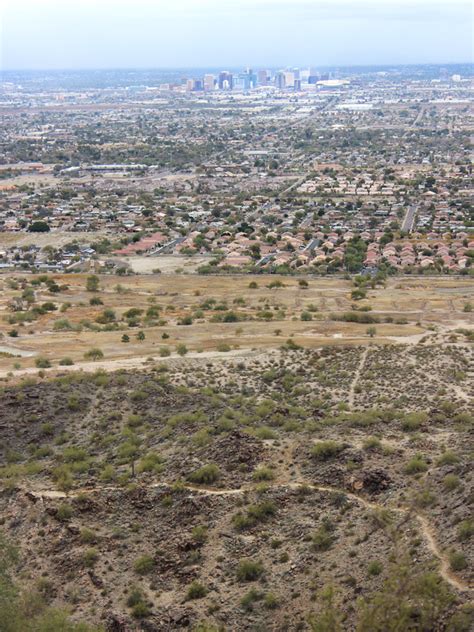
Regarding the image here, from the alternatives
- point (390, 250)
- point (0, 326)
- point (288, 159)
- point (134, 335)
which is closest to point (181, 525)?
point (134, 335)

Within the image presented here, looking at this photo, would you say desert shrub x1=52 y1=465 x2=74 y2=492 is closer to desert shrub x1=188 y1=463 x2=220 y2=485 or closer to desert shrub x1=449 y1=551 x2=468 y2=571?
desert shrub x1=188 y1=463 x2=220 y2=485

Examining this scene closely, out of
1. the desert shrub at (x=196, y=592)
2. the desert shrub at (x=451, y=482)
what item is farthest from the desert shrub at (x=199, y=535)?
the desert shrub at (x=451, y=482)

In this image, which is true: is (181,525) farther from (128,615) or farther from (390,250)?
(390,250)

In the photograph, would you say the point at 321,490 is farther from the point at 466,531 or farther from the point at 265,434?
the point at 466,531

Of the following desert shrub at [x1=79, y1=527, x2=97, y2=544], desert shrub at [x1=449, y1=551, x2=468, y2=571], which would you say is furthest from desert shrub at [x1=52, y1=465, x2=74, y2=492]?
desert shrub at [x1=449, y1=551, x2=468, y2=571]

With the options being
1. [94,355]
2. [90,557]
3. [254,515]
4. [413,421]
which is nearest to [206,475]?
[254,515]

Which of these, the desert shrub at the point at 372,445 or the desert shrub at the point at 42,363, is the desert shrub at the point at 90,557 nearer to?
the desert shrub at the point at 372,445
